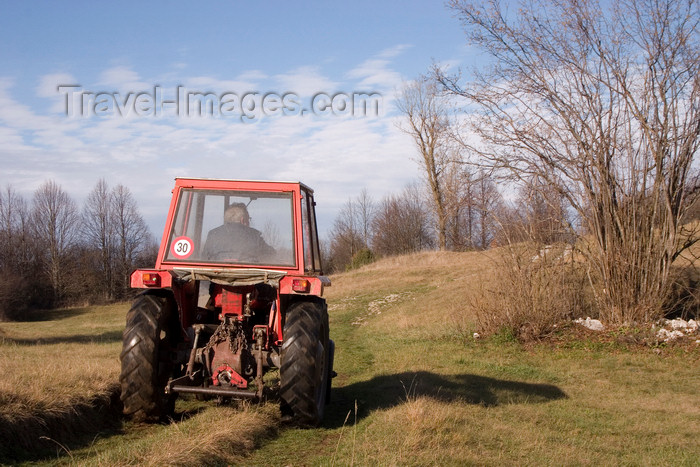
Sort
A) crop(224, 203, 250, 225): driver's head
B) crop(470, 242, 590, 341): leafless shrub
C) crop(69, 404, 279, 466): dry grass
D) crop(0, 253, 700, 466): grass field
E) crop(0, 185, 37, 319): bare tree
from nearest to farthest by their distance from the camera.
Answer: crop(69, 404, 279, 466): dry grass, crop(0, 253, 700, 466): grass field, crop(224, 203, 250, 225): driver's head, crop(470, 242, 590, 341): leafless shrub, crop(0, 185, 37, 319): bare tree

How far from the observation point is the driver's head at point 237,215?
6.88 metres

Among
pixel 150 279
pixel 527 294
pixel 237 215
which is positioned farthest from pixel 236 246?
pixel 527 294

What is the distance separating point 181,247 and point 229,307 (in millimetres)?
835

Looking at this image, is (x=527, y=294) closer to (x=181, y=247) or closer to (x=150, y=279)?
(x=181, y=247)

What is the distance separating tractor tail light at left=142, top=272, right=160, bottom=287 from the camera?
609cm

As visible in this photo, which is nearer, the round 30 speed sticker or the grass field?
the grass field

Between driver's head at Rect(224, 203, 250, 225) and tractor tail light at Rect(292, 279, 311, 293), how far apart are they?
1.14 metres

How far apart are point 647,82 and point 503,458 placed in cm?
1104

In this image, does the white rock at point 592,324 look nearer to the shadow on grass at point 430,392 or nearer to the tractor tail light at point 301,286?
the shadow on grass at point 430,392

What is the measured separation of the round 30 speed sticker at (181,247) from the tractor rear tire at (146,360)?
54 cm

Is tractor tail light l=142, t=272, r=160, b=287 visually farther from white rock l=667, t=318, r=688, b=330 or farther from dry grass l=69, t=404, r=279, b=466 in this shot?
white rock l=667, t=318, r=688, b=330

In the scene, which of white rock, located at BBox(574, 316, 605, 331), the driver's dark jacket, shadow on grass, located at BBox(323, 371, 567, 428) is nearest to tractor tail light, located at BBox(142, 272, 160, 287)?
the driver's dark jacket

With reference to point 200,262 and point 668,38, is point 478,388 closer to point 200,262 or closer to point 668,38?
point 200,262

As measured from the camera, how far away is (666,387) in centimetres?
994
